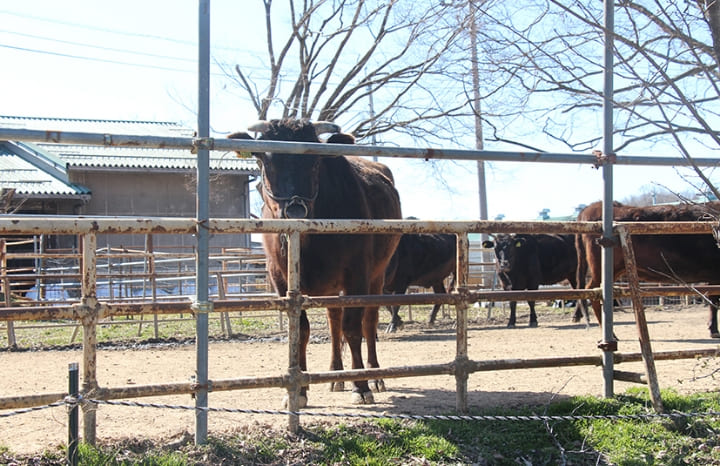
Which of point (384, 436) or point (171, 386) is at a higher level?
point (171, 386)

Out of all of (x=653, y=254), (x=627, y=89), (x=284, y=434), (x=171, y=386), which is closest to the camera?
(x=171, y=386)

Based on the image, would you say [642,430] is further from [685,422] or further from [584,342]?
[584,342]

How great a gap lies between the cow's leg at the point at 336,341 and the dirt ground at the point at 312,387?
0.20 metres

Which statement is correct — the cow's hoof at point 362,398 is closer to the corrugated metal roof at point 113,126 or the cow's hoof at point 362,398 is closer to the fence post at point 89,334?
the fence post at point 89,334

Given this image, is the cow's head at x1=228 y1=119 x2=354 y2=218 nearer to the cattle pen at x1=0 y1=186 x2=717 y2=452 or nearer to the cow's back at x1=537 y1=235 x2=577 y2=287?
the cattle pen at x1=0 y1=186 x2=717 y2=452

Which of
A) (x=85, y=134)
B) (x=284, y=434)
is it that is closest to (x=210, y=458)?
(x=284, y=434)

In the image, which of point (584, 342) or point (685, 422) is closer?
point (685, 422)

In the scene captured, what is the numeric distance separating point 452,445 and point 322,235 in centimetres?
215

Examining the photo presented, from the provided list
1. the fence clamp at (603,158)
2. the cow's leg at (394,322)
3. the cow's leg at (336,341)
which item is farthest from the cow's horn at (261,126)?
the cow's leg at (394,322)

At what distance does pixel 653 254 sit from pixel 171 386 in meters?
8.33

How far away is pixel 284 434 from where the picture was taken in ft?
13.8

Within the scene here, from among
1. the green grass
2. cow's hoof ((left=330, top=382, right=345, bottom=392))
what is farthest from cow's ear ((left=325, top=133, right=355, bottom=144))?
the green grass

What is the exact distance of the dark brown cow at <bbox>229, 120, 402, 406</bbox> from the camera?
559 centimetres

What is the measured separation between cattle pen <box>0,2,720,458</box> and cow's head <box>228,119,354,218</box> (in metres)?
1.10
